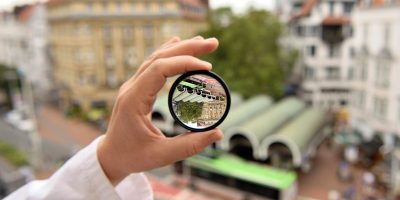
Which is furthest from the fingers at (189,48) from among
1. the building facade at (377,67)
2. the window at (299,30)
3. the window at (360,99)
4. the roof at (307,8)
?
the window at (299,30)

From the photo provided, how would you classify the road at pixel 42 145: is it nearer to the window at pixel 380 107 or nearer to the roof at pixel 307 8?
the window at pixel 380 107

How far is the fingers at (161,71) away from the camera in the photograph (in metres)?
2.12

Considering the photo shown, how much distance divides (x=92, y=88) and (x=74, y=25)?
5194mm

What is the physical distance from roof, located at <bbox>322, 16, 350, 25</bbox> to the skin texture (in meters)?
26.0

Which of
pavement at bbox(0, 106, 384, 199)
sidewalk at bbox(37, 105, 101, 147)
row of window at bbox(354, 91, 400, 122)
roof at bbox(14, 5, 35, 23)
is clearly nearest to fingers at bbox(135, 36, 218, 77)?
pavement at bbox(0, 106, 384, 199)

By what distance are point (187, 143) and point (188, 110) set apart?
0.74ft

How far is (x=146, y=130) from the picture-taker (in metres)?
2.26

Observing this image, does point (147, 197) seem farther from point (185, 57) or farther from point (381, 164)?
point (381, 164)

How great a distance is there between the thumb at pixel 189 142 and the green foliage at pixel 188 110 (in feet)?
0.34

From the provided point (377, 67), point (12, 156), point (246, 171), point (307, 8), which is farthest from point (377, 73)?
point (12, 156)

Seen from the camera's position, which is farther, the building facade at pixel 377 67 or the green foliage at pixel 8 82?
the green foliage at pixel 8 82

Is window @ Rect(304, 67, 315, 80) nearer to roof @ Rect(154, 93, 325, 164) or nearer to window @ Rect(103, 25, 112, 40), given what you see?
roof @ Rect(154, 93, 325, 164)

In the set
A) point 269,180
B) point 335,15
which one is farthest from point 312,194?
point 335,15

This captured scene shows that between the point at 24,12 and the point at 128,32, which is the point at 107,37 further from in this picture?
the point at 24,12
